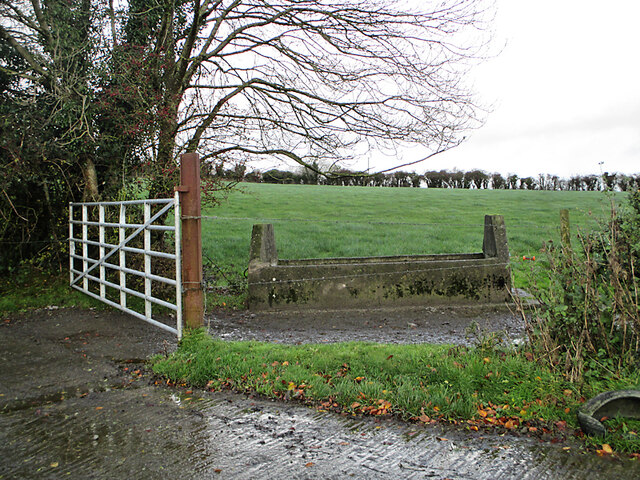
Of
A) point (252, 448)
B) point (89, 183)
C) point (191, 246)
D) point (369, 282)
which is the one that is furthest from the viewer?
point (89, 183)

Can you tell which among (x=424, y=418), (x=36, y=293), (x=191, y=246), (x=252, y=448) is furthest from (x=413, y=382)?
(x=36, y=293)

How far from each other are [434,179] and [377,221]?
15.9 m

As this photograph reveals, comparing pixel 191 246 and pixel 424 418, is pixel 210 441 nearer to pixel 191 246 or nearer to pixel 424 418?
pixel 424 418

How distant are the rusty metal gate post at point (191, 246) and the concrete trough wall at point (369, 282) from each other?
2.54 m

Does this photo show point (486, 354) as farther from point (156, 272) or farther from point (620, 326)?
point (156, 272)

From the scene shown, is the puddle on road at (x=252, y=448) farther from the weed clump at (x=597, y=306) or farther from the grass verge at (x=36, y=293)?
A: the grass verge at (x=36, y=293)

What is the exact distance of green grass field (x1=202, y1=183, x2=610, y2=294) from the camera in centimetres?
1341

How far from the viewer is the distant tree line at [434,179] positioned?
201 inches

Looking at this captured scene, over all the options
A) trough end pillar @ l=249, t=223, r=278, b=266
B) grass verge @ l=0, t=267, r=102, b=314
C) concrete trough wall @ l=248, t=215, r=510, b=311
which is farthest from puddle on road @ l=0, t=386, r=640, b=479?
grass verge @ l=0, t=267, r=102, b=314

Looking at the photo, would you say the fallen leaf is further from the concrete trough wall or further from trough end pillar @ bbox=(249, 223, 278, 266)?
trough end pillar @ bbox=(249, 223, 278, 266)

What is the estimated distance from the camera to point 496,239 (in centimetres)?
949

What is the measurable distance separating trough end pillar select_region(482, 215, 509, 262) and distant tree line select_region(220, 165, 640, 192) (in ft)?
5.62

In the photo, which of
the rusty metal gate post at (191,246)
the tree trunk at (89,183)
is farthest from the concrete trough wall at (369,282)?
the tree trunk at (89,183)

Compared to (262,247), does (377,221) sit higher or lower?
higher
